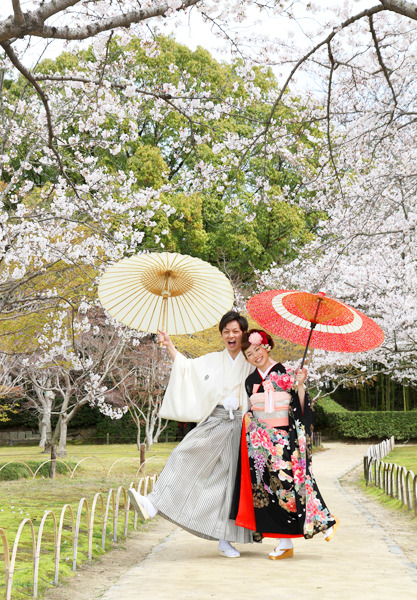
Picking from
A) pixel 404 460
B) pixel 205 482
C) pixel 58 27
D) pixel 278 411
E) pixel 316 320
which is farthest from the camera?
pixel 404 460

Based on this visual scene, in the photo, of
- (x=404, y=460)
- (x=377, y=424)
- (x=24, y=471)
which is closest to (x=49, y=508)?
(x=24, y=471)

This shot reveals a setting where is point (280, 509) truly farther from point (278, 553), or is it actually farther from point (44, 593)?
point (44, 593)

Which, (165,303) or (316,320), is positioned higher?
(165,303)

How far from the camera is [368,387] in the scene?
29.0 meters

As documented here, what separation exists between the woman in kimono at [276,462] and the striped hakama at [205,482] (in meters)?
0.10

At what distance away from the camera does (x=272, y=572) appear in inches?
174

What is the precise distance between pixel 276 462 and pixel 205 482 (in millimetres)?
582

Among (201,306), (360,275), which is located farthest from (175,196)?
(201,306)

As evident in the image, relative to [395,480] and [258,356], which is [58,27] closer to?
[258,356]

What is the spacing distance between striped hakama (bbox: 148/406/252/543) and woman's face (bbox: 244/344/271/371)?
1.34ft

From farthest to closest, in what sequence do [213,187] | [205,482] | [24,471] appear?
[213,187] < [24,471] < [205,482]

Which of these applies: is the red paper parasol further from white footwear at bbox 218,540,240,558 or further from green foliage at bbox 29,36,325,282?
green foliage at bbox 29,36,325,282

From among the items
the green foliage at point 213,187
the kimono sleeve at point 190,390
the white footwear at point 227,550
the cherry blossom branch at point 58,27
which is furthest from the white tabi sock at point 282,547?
the green foliage at point 213,187

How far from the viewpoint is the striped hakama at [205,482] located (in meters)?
4.99
